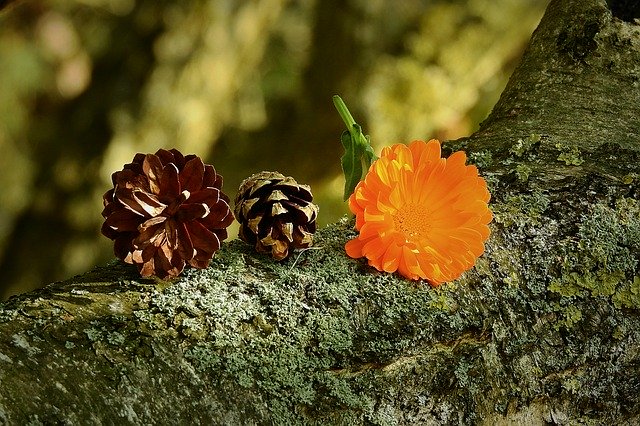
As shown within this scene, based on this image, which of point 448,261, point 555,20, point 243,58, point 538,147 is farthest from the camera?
point 243,58

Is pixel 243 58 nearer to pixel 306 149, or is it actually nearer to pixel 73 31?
pixel 306 149

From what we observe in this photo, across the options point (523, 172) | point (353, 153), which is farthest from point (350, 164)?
point (523, 172)

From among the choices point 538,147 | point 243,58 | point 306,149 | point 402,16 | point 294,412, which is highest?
point 402,16

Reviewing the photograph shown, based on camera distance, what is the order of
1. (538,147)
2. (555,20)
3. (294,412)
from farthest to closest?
1. (555,20)
2. (538,147)
3. (294,412)

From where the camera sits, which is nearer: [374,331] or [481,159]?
[374,331]

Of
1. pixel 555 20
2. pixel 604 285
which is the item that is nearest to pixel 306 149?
pixel 555 20

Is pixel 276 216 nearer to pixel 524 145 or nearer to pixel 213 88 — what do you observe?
pixel 524 145
